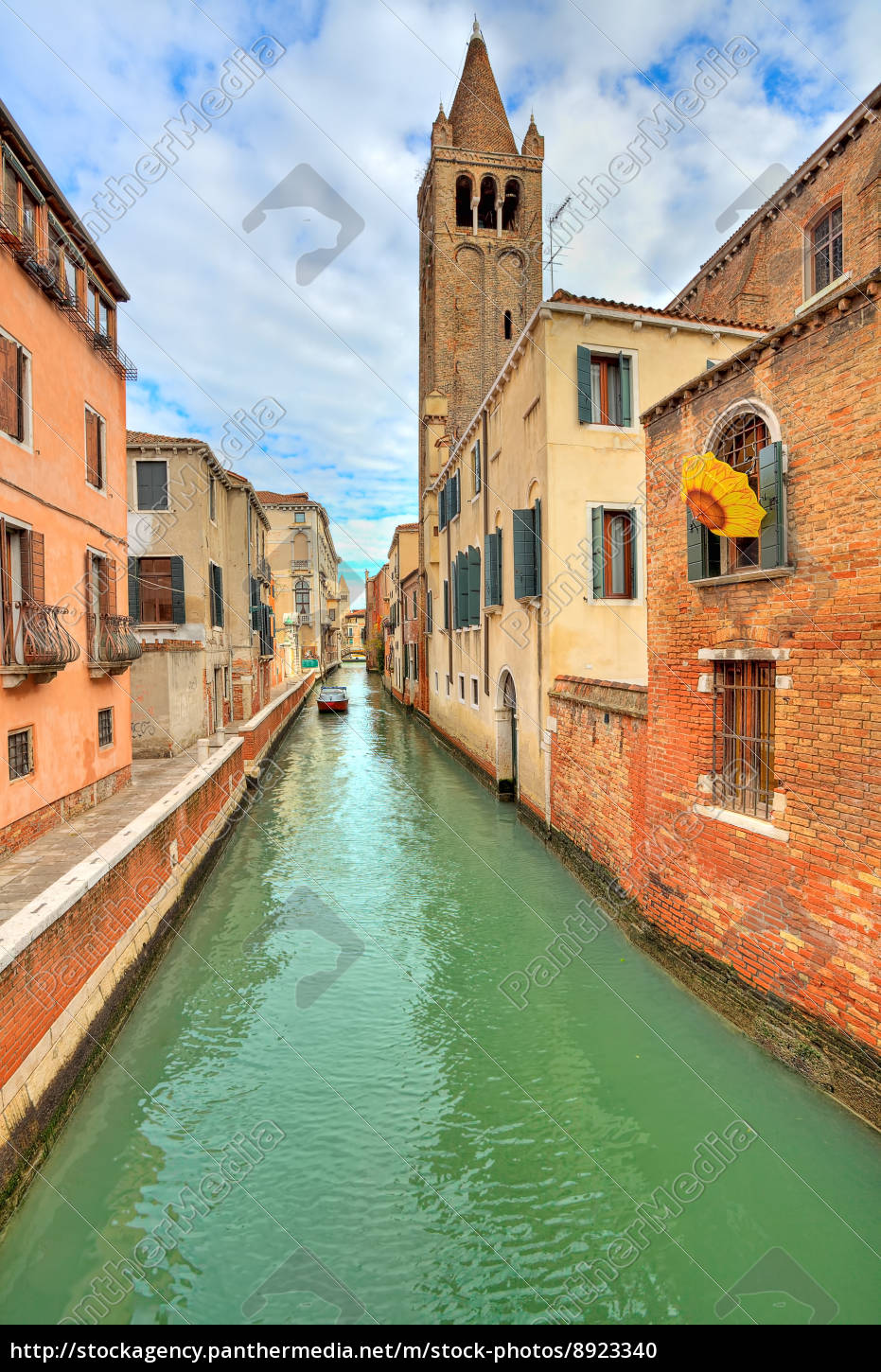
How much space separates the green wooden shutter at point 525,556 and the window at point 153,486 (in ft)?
32.9

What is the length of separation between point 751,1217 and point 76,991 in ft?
15.8

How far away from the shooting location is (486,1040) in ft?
20.4

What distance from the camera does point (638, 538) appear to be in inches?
465

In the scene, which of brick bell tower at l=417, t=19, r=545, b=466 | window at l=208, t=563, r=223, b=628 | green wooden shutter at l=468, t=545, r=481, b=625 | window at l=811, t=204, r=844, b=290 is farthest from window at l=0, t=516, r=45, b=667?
brick bell tower at l=417, t=19, r=545, b=466

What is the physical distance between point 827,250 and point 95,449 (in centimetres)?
1214

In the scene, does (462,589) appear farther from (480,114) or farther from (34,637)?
(480,114)

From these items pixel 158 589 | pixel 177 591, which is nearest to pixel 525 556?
pixel 177 591

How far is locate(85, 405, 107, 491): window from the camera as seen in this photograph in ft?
35.7

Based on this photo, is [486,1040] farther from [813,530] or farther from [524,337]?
[524,337]

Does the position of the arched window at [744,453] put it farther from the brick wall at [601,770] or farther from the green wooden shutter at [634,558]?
the green wooden shutter at [634,558]

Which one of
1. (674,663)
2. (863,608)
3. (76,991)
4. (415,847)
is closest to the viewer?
(863,608)

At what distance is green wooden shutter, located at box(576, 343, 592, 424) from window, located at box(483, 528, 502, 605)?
3.78m

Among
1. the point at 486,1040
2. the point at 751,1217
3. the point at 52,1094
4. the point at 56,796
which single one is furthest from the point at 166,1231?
the point at 56,796

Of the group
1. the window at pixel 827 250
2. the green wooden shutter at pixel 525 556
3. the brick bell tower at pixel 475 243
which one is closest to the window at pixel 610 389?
the green wooden shutter at pixel 525 556
